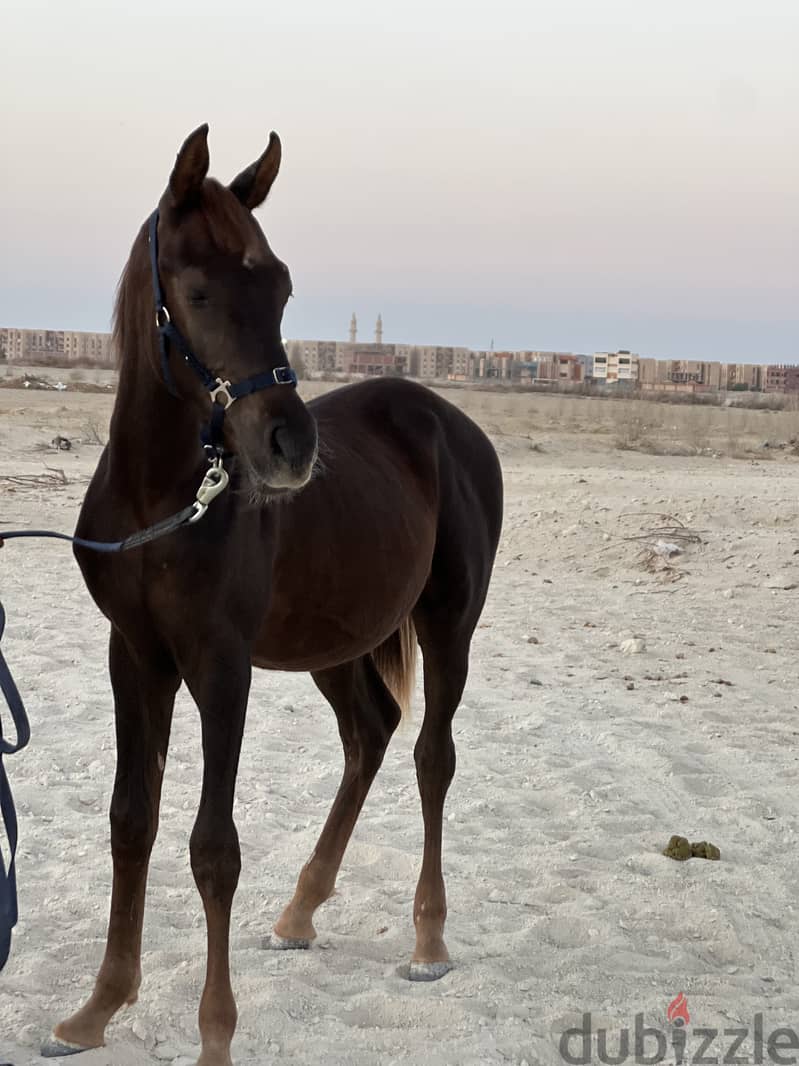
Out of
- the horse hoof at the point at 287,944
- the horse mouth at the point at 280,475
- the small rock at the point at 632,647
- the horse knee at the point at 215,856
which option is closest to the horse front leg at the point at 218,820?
the horse knee at the point at 215,856

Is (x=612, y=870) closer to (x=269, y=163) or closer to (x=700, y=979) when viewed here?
(x=700, y=979)

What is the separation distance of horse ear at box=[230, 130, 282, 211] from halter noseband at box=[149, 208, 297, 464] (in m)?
0.23

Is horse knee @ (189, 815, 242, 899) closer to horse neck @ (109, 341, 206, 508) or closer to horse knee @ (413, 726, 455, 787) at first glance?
horse neck @ (109, 341, 206, 508)

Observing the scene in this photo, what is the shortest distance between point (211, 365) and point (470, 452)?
68.0 inches

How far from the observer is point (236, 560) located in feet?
9.28

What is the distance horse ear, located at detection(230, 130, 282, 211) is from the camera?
9.28 feet

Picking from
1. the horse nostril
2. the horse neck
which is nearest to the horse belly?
the horse neck

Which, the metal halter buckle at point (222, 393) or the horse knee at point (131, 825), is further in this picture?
the horse knee at point (131, 825)

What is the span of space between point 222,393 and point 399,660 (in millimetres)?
1781

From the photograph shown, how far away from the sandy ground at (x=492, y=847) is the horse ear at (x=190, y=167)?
2.25m

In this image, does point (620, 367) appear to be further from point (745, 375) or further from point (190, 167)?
point (190, 167)

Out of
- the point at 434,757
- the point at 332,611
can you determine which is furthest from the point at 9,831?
the point at 434,757

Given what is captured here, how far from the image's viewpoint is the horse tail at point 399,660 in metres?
4.12

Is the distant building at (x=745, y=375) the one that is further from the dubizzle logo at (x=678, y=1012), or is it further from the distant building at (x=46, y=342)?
the dubizzle logo at (x=678, y=1012)
